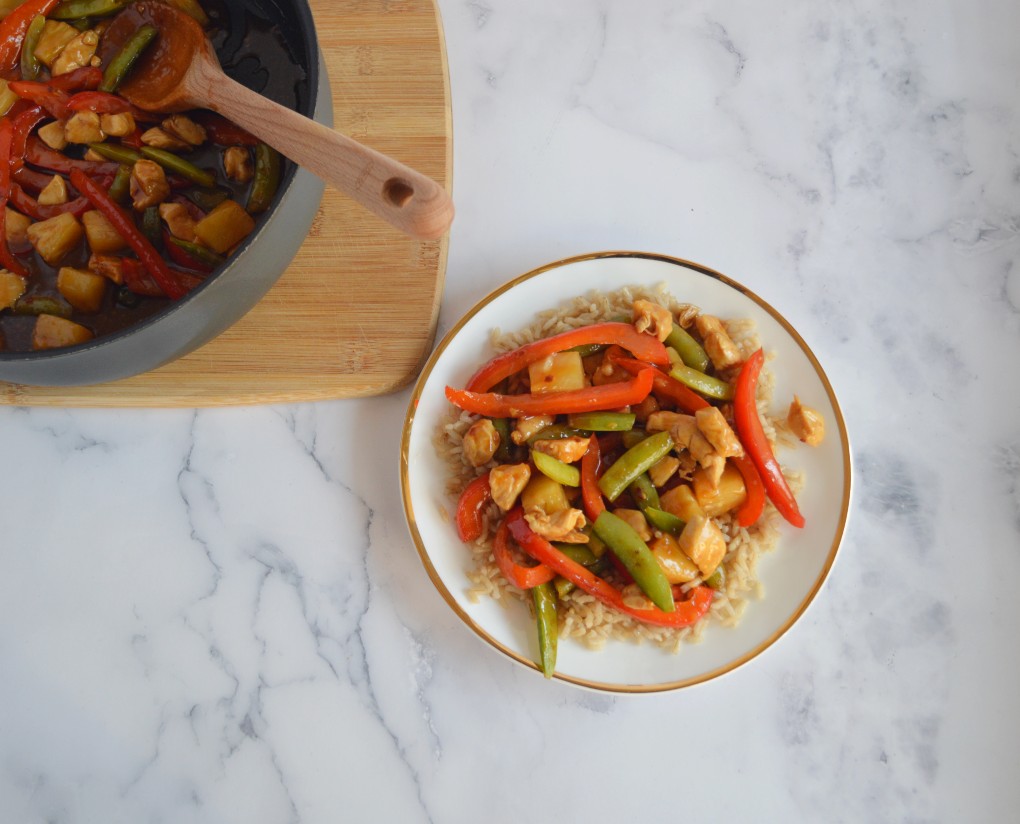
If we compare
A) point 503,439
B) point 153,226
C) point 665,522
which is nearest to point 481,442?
→ point 503,439

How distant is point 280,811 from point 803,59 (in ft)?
7.37

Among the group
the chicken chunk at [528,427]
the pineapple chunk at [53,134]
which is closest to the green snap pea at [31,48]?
the pineapple chunk at [53,134]

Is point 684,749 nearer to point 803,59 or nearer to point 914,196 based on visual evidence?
point 914,196

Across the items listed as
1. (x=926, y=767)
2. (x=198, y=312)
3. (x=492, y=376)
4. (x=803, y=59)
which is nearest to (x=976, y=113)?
(x=803, y=59)

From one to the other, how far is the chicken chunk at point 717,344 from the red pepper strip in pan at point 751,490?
209mm

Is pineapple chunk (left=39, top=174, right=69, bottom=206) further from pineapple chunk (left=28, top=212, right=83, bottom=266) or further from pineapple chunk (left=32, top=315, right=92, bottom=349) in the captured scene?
pineapple chunk (left=32, top=315, right=92, bottom=349)

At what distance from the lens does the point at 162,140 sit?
69.2 inches

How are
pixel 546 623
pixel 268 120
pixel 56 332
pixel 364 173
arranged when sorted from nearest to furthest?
pixel 364 173 → pixel 268 120 → pixel 56 332 → pixel 546 623

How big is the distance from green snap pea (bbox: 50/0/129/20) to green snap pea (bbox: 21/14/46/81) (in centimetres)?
4

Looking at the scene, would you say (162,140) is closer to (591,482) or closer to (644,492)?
(591,482)

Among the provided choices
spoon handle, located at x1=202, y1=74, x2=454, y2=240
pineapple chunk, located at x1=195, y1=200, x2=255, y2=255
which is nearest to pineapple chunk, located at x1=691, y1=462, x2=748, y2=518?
spoon handle, located at x1=202, y1=74, x2=454, y2=240

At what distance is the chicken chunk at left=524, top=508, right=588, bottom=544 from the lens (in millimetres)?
1754

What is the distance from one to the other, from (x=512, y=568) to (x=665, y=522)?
1.09 feet

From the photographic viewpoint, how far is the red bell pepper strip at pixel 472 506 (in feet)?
6.09
